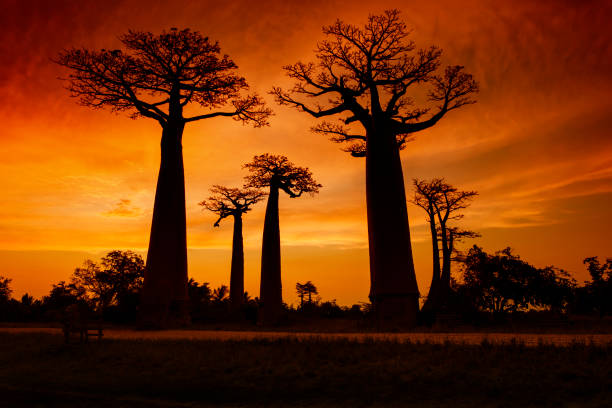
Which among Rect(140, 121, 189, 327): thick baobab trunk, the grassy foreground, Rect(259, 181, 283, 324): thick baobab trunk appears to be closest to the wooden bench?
the grassy foreground

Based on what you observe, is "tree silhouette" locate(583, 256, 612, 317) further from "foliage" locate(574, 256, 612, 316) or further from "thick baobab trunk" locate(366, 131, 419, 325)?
"thick baobab trunk" locate(366, 131, 419, 325)

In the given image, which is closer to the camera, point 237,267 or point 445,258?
point 445,258

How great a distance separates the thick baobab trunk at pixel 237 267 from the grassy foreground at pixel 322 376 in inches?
934

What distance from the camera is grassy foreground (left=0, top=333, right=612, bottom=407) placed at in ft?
22.6

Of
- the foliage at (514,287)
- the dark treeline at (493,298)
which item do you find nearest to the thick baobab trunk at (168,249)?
the dark treeline at (493,298)

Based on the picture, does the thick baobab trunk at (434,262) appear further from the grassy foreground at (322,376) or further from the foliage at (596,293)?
the grassy foreground at (322,376)

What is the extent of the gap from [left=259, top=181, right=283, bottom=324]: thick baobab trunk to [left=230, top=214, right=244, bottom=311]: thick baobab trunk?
813cm

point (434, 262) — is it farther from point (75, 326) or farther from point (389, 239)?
point (75, 326)

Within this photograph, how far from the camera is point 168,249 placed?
18281 mm

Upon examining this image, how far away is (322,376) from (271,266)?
18.8 meters

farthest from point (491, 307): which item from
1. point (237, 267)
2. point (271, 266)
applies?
point (237, 267)

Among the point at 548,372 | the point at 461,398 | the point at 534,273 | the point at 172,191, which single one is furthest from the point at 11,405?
the point at 534,273

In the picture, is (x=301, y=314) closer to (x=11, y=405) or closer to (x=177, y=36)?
(x=177, y=36)

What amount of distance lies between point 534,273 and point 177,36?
17049 mm
